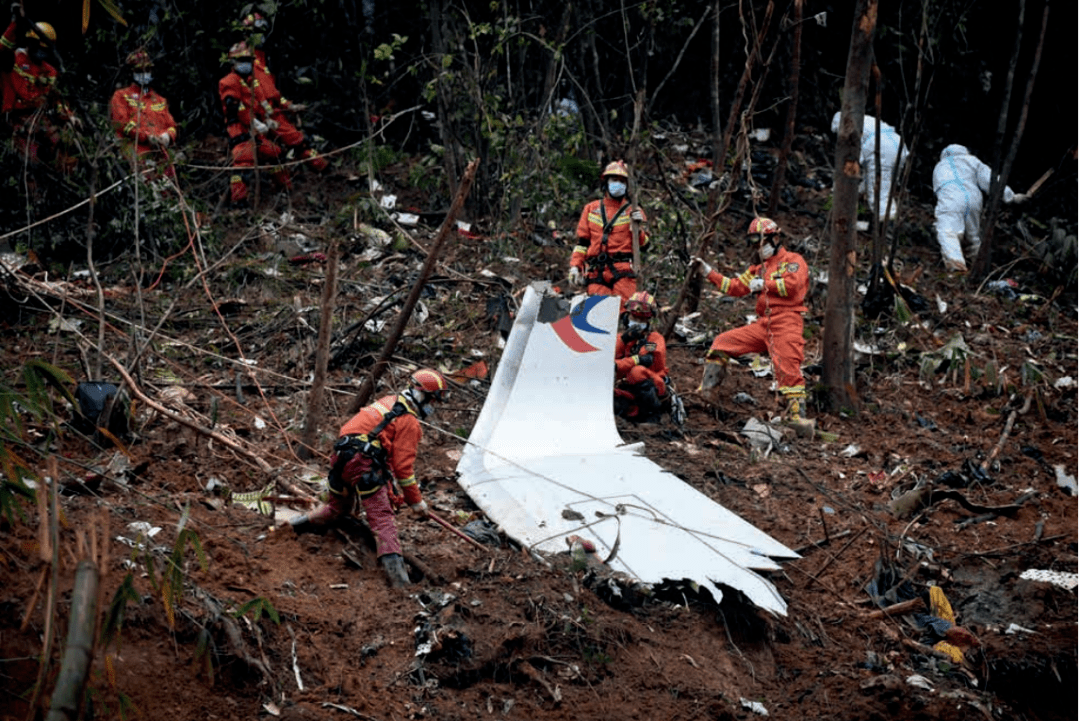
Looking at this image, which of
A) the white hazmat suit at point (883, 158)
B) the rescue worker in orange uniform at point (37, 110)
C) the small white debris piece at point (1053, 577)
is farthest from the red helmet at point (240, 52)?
the small white debris piece at point (1053, 577)

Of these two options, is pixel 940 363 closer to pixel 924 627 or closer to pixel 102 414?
pixel 924 627

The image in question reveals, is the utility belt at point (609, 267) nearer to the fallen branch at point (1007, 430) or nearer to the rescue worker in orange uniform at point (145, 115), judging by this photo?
the fallen branch at point (1007, 430)

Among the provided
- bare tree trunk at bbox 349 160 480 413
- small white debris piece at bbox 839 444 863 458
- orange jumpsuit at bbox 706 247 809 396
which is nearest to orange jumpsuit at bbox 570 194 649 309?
orange jumpsuit at bbox 706 247 809 396

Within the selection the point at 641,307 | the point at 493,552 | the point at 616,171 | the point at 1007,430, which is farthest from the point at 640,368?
the point at 1007,430

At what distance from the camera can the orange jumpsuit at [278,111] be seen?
34.7 ft

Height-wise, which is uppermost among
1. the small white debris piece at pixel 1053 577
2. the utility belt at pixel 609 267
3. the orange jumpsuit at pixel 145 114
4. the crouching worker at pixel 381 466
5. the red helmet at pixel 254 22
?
the red helmet at pixel 254 22

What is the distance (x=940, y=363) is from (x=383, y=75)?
678cm

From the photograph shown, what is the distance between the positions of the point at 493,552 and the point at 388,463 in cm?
76

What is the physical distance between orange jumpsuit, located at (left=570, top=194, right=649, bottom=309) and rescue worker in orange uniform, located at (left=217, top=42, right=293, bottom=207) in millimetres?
3381

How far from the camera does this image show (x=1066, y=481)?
733cm

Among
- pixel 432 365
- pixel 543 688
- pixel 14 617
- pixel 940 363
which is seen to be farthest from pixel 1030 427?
pixel 14 617

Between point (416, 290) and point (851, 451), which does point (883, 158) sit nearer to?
point (851, 451)

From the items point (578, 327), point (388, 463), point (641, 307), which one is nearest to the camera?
point (388, 463)

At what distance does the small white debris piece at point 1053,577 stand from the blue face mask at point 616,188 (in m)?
4.20
